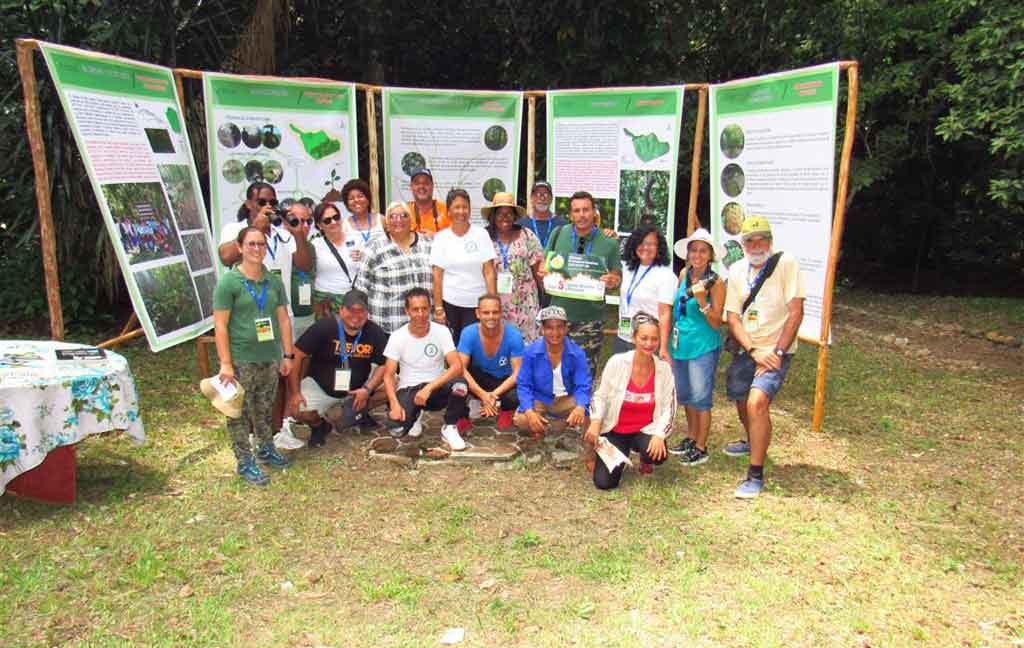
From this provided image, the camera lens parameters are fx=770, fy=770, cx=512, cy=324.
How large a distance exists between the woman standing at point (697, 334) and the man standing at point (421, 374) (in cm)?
158

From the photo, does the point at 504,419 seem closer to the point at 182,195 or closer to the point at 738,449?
the point at 738,449

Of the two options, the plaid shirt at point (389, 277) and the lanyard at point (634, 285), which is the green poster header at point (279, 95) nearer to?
the plaid shirt at point (389, 277)

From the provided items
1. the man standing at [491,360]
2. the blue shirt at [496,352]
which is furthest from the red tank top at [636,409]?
the blue shirt at [496,352]

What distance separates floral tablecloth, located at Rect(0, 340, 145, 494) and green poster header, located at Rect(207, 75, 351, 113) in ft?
9.32

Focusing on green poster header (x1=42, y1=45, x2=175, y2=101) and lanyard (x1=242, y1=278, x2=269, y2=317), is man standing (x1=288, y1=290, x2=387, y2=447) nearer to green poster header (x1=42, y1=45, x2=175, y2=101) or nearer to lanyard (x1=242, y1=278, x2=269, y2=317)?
lanyard (x1=242, y1=278, x2=269, y2=317)

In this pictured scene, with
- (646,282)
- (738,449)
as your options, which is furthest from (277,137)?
(738,449)

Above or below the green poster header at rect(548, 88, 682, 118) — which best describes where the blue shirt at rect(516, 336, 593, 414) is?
below

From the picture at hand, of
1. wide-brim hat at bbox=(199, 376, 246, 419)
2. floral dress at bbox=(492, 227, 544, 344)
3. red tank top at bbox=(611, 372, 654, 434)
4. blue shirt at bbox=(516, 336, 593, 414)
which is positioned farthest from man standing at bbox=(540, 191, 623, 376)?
wide-brim hat at bbox=(199, 376, 246, 419)

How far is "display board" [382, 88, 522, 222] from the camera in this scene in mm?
7383

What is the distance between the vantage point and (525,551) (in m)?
4.15

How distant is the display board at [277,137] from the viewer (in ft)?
22.2

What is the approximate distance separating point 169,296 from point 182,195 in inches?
38.1

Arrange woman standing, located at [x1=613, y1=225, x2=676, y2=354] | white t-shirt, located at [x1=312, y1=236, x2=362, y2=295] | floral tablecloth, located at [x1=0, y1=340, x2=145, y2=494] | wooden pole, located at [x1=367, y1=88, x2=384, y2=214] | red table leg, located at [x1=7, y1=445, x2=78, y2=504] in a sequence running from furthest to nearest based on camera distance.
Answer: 1. wooden pole, located at [x1=367, y1=88, x2=384, y2=214]
2. white t-shirt, located at [x1=312, y1=236, x2=362, y2=295]
3. woman standing, located at [x1=613, y1=225, x2=676, y2=354]
4. red table leg, located at [x1=7, y1=445, x2=78, y2=504]
5. floral tablecloth, located at [x1=0, y1=340, x2=145, y2=494]

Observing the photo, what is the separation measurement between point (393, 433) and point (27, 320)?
20.9 feet
